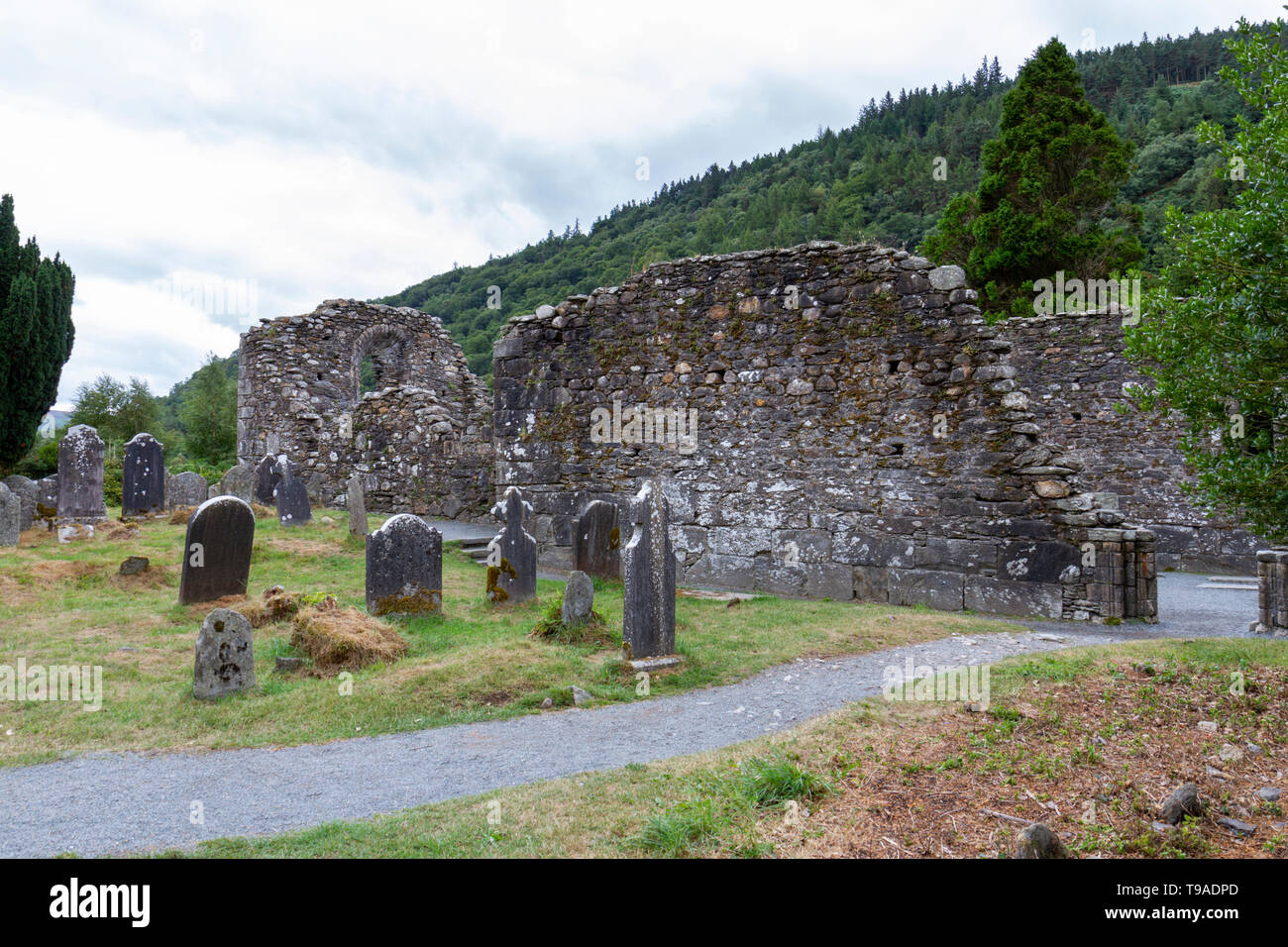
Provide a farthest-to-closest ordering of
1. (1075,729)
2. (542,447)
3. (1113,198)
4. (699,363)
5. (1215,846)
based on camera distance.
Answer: (1113,198) → (542,447) → (699,363) → (1075,729) → (1215,846)

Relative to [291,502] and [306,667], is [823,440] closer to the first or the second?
[306,667]

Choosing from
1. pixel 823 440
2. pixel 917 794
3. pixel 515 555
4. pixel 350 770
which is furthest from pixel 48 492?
pixel 917 794

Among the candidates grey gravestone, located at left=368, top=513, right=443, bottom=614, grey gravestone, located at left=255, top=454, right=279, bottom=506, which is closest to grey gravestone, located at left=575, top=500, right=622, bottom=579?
grey gravestone, located at left=368, top=513, right=443, bottom=614

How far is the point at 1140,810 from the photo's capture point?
137 inches

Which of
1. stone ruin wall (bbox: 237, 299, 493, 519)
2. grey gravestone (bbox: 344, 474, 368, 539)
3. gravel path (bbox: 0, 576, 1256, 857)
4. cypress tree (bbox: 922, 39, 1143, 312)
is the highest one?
cypress tree (bbox: 922, 39, 1143, 312)

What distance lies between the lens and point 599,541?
11.4 m

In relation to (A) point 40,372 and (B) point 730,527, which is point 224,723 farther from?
(A) point 40,372

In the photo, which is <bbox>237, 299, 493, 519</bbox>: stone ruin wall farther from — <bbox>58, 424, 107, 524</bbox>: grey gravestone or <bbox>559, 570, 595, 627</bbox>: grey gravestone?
<bbox>559, 570, 595, 627</bbox>: grey gravestone

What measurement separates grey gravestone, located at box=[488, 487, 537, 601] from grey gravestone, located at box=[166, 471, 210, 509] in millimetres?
11150

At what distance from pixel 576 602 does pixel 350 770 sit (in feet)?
11.6

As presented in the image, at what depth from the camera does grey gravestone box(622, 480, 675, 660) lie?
720 cm

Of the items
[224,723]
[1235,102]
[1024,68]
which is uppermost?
[1235,102]

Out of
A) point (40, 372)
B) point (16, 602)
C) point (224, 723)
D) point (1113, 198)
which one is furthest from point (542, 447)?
point (1113, 198)

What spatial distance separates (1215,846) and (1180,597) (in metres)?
9.76
